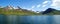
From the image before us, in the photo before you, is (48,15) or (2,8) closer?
(2,8)

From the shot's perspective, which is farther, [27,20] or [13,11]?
[13,11]

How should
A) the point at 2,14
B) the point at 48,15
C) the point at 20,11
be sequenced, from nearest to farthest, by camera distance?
the point at 2,14
the point at 20,11
the point at 48,15

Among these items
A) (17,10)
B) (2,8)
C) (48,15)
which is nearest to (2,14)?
(2,8)

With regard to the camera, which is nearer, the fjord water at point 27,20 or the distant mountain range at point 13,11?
the fjord water at point 27,20

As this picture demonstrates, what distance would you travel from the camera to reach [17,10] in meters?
12.9

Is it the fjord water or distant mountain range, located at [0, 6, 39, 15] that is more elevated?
distant mountain range, located at [0, 6, 39, 15]

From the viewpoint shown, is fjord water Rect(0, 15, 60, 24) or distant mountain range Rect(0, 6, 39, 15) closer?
fjord water Rect(0, 15, 60, 24)

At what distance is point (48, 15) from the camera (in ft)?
45.3

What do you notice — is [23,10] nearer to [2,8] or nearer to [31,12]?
[31,12]

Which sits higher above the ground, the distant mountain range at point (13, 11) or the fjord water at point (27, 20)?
the distant mountain range at point (13, 11)

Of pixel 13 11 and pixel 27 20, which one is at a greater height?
pixel 13 11

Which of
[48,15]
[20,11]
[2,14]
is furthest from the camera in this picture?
[48,15]

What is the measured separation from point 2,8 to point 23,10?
2.06 metres

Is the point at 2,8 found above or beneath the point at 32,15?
above
